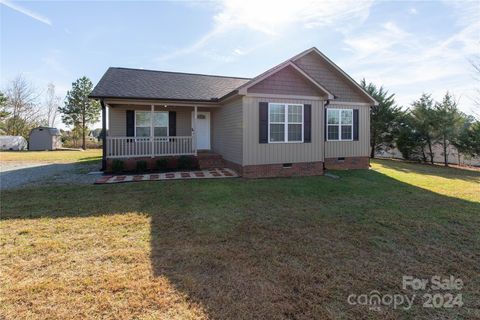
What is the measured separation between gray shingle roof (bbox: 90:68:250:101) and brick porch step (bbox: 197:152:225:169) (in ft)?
8.42

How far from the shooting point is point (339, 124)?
1198cm

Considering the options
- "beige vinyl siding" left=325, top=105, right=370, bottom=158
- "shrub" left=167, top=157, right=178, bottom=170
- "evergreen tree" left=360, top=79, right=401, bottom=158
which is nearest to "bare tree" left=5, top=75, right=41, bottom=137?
"shrub" left=167, top=157, right=178, bottom=170

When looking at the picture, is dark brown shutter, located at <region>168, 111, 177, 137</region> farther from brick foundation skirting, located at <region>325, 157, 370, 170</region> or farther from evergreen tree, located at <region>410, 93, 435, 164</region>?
evergreen tree, located at <region>410, 93, 435, 164</region>

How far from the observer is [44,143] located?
92.5ft

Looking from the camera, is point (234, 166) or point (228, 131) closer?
point (234, 166)

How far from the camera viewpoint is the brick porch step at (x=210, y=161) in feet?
37.9

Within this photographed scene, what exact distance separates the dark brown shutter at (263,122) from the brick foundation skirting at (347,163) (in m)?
3.96

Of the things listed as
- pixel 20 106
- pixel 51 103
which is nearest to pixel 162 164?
pixel 20 106

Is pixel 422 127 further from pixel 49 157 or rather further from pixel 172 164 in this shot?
pixel 49 157

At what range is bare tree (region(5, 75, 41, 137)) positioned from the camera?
33.1 meters

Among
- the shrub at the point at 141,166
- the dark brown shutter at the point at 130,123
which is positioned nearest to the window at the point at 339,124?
the shrub at the point at 141,166

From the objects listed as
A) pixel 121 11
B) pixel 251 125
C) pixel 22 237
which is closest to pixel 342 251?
pixel 22 237

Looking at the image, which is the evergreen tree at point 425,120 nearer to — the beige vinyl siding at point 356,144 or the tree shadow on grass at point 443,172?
the tree shadow on grass at point 443,172

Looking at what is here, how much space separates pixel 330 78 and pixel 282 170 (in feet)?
18.2
